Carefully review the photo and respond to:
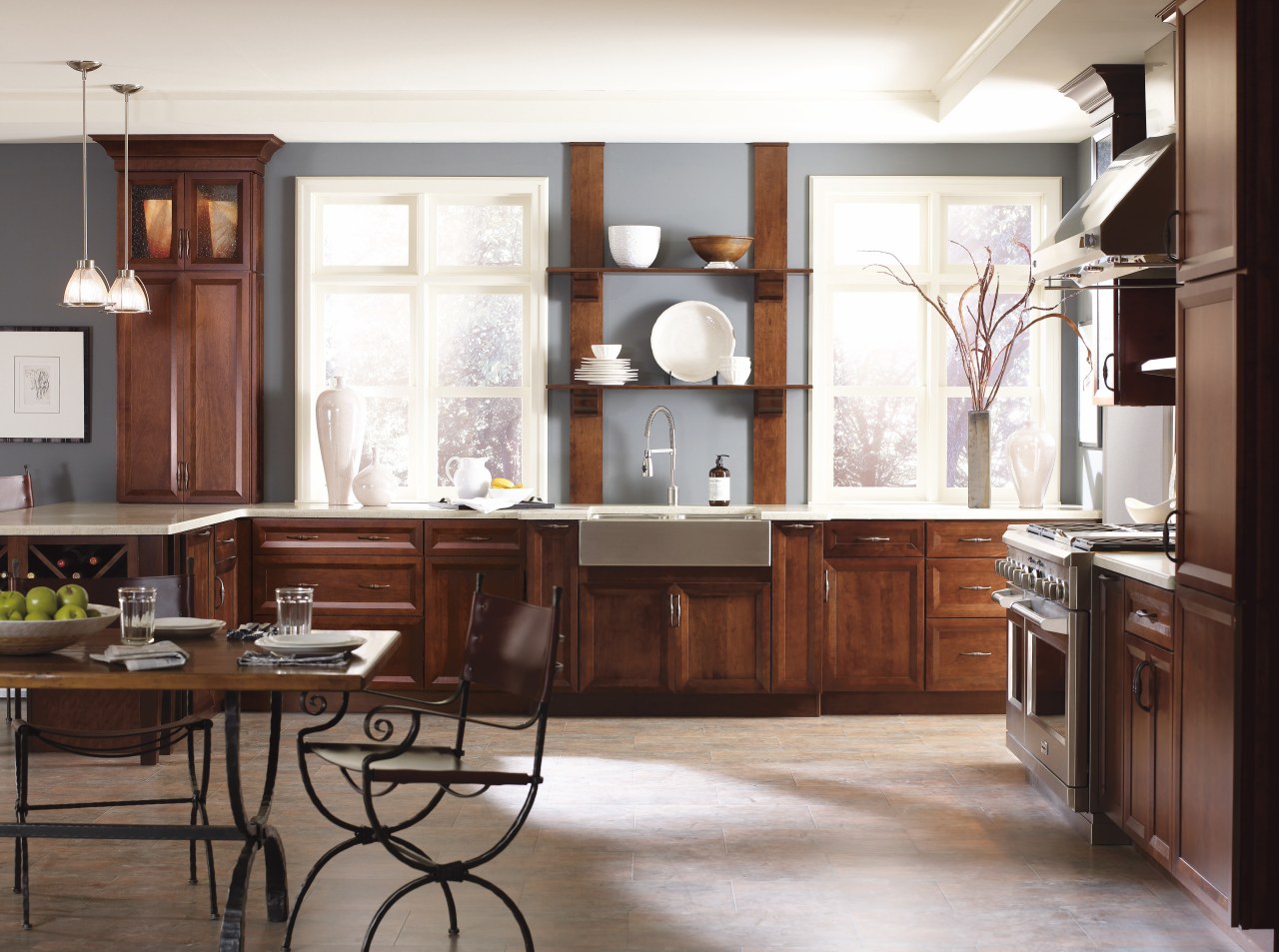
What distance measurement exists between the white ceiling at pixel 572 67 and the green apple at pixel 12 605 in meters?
2.44

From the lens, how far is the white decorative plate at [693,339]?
19.2 ft

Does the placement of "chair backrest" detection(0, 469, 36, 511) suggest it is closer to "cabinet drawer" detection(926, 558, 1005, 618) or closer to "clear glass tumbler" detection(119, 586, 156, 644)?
"clear glass tumbler" detection(119, 586, 156, 644)

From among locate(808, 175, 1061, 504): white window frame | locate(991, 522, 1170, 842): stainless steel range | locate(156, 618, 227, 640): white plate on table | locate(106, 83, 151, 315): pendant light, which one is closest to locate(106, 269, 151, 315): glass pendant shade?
locate(106, 83, 151, 315): pendant light

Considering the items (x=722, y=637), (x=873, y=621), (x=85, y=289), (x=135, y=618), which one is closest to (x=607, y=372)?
(x=722, y=637)

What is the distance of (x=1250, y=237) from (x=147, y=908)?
3.13 meters

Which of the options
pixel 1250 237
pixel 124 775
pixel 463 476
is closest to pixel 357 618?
pixel 463 476

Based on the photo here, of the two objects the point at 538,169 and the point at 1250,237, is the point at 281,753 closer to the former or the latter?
the point at 538,169

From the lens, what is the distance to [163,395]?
5.76 m

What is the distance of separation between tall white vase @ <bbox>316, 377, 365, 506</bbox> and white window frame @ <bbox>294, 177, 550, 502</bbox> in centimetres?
33

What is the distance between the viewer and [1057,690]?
4020mm

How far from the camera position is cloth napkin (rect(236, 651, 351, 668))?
2.65m

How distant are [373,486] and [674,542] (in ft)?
4.66

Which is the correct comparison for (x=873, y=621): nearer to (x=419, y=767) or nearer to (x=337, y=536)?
(x=337, y=536)

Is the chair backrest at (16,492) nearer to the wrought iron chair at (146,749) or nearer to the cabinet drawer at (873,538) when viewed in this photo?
the wrought iron chair at (146,749)
